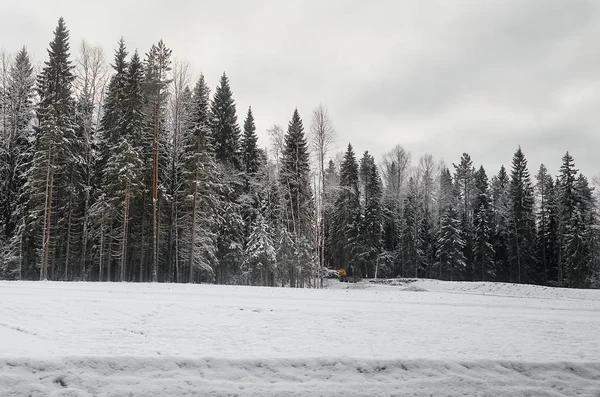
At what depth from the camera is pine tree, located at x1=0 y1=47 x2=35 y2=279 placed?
28.5 metres

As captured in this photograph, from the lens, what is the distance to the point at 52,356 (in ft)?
19.1

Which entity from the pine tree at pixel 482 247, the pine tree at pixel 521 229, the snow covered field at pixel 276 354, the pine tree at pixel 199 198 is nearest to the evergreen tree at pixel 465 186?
the pine tree at pixel 482 247

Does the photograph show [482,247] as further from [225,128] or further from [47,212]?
[47,212]

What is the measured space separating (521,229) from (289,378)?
54.2 metres

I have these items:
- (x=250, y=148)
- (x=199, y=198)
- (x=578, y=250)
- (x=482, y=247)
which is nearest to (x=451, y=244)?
(x=482, y=247)

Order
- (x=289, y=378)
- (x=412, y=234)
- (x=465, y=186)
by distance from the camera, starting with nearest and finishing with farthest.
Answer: (x=289, y=378), (x=412, y=234), (x=465, y=186)

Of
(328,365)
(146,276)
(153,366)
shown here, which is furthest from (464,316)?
(146,276)

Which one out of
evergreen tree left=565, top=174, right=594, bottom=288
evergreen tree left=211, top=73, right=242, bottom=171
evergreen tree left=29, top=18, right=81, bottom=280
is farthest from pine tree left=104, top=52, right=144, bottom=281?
evergreen tree left=565, top=174, right=594, bottom=288

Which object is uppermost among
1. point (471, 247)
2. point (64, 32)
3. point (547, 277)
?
point (64, 32)

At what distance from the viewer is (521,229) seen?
52.5 m

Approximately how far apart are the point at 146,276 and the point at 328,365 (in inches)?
1226

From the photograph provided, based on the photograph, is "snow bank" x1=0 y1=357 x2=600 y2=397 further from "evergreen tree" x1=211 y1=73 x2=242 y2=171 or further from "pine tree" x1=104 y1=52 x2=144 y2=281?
"evergreen tree" x1=211 y1=73 x2=242 y2=171

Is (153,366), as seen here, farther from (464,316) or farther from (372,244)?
(372,244)

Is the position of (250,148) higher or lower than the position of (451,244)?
higher
